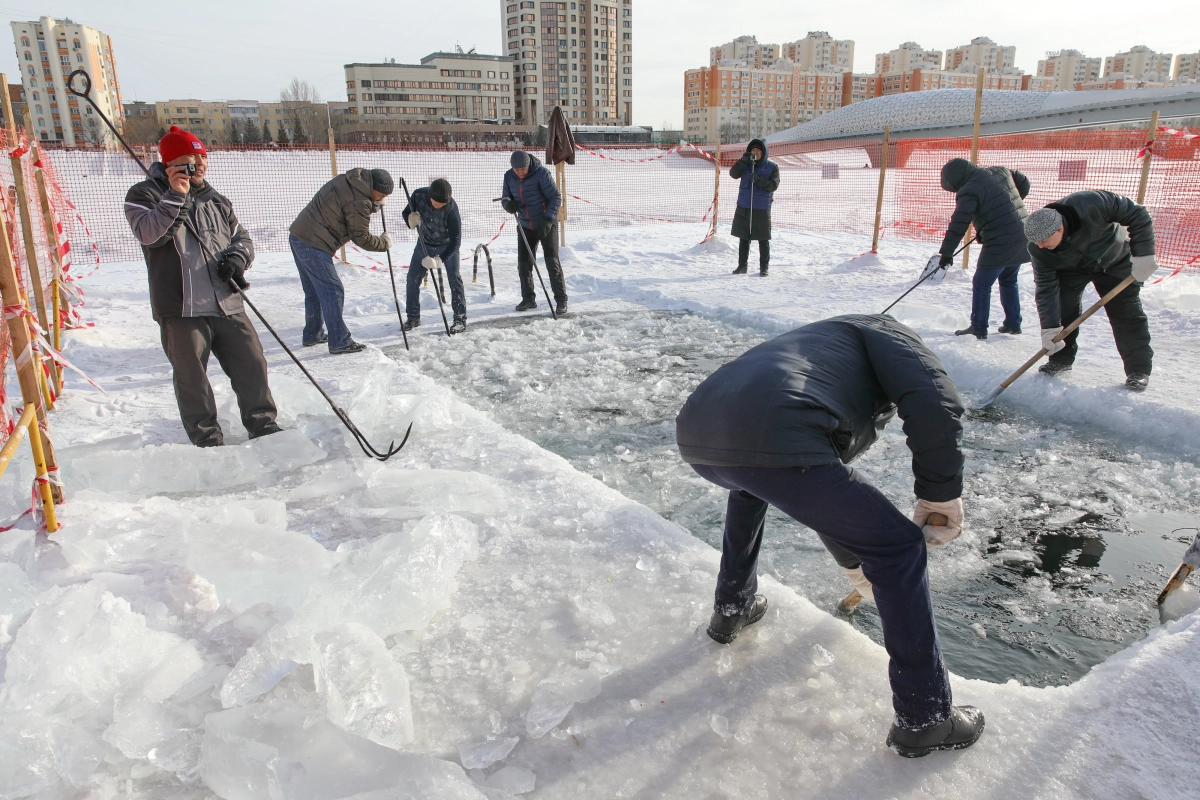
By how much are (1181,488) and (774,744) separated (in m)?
3.17

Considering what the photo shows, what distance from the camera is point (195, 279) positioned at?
149 inches

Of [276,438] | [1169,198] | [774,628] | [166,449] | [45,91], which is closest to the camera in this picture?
[774,628]

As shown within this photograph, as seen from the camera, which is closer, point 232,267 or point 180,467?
point 180,467

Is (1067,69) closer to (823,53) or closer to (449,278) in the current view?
(823,53)

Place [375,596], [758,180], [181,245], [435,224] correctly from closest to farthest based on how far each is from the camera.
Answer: [375,596] < [181,245] < [435,224] < [758,180]

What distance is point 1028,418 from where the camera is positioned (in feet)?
15.5

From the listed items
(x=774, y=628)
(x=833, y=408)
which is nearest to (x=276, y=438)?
(x=774, y=628)

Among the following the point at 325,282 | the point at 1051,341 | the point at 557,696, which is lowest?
the point at 557,696

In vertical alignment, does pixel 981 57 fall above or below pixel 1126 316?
above

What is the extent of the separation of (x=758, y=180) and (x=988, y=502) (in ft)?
22.8

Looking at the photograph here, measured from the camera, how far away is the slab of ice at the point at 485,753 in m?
1.87

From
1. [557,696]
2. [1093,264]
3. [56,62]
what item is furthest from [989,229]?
[56,62]

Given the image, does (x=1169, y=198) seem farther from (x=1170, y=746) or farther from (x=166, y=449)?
(x=166, y=449)

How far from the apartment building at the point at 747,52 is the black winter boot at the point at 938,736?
475ft
